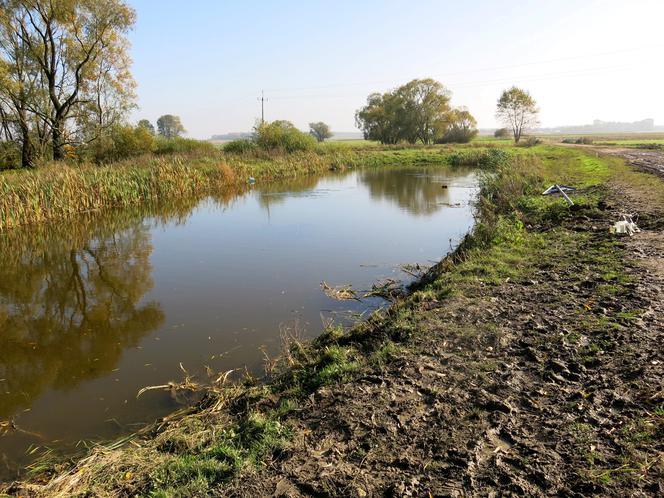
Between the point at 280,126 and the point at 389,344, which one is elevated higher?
the point at 280,126

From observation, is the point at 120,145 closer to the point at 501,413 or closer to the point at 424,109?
the point at 501,413

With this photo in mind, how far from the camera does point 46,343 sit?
661cm

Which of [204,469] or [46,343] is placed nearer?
[204,469]

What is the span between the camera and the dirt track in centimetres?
285

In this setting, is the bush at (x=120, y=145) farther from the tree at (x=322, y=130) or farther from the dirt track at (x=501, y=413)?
the tree at (x=322, y=130)

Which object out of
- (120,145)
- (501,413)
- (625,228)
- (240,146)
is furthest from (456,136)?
(501,413)

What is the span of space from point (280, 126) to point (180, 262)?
104ft

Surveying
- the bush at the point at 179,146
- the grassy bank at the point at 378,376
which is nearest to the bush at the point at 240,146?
the bush at the point at 179,146

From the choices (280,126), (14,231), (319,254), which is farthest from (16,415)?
(280,126)

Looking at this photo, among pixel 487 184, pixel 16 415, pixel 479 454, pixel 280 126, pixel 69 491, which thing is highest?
pixel 280 126

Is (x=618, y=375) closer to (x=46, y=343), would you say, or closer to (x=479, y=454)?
(x=479, y=454)

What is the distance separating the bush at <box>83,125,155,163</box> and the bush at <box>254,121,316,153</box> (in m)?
9.80

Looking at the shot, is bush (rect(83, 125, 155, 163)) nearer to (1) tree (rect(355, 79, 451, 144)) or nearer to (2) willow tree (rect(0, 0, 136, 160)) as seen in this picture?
(2) willow tree (rect(0, 0, 136, 160))

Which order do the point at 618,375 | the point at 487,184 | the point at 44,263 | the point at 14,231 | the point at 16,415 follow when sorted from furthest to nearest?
the point at 487,184, the point at 14,231, the point at 44,263, the point at 16,415, the point at 618,375
